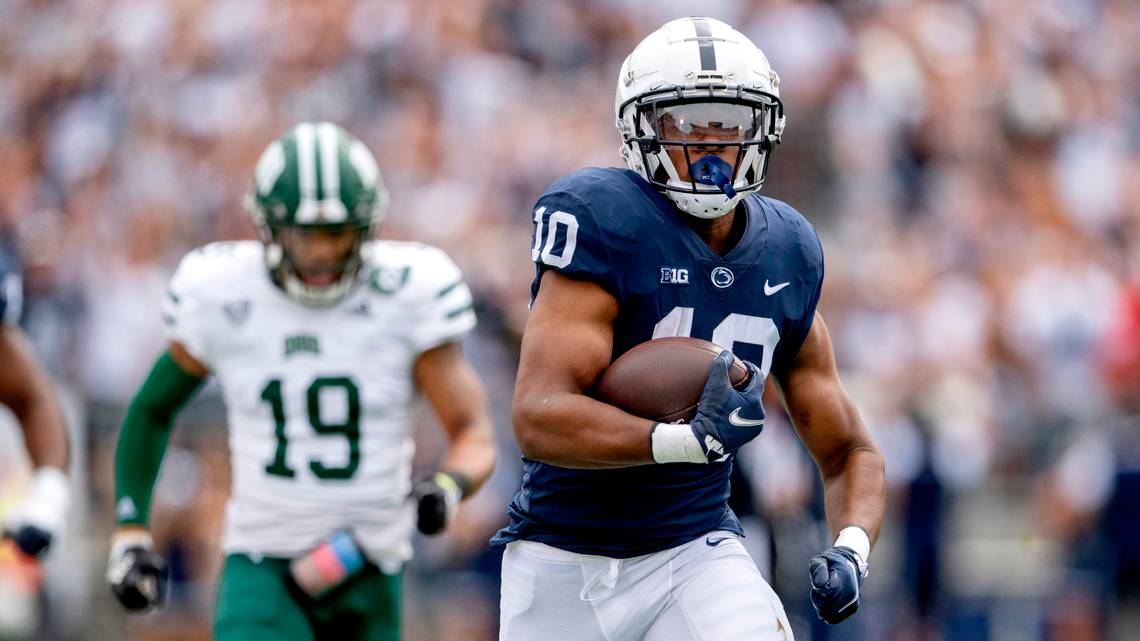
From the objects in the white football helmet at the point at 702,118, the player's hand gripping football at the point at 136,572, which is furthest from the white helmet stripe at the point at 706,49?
the player's hand gripping football at the point at 136,572

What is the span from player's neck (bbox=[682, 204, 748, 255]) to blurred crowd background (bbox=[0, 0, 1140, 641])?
12.8 ft

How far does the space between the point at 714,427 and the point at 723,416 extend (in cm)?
3

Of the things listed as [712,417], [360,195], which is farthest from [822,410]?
[360,195]

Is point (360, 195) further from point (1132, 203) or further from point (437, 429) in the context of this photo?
point (1132, 203)

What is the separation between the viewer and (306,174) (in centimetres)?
507

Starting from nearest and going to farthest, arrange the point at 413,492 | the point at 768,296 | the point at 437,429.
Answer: the point at 768,296 < the point at 413,492 < the point at 437,429

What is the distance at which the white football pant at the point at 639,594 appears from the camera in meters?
3.90

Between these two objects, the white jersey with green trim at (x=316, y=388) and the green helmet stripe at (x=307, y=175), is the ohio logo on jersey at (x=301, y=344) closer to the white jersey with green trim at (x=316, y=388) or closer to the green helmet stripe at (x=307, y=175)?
the white jersey with green trim at (x=316, y=388)

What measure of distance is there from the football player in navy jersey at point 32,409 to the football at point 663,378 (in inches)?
79.0

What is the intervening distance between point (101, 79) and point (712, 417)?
901cm

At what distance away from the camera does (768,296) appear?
399 centimetres

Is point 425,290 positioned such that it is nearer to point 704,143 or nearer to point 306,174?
point 306,174

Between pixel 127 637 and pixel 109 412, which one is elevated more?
pixel 109 412

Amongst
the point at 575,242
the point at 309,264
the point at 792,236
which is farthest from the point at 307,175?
the point at 792,236
